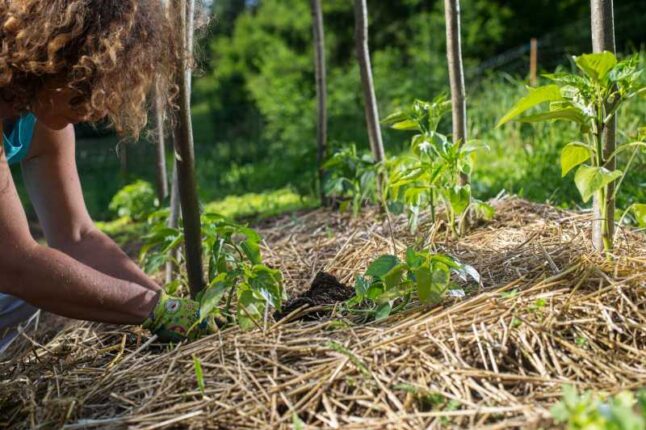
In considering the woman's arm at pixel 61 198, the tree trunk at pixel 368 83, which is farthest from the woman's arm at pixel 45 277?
the tree trunk at pixel 368 83

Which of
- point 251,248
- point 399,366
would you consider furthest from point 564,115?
point 251,248

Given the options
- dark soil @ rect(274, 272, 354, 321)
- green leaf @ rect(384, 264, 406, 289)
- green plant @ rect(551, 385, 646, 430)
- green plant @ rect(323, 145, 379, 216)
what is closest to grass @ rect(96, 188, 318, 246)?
green plant @ rect(323, 145, 379, 216)

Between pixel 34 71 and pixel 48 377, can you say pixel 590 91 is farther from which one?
pixel 48 377

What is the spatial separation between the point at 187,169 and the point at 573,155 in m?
1.09

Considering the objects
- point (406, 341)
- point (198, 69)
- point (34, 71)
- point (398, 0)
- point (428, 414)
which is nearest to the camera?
point (428, 414)

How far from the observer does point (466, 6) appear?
12.1 meters

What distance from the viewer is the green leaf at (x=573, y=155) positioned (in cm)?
194

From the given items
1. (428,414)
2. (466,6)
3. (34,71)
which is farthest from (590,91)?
(466,6)

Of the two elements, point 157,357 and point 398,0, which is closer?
point 157,357

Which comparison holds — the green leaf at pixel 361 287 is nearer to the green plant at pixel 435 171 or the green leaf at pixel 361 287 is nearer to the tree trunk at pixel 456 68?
the green plant at pixel 435 171

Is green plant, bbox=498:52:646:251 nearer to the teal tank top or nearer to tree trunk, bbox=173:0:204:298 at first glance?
tree trunk, bbox=173:0:204:298

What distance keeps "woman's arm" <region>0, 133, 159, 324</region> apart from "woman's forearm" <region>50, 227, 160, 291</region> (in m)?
0.25

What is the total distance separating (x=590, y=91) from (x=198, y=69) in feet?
3.92

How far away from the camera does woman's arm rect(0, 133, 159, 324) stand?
5.96 feet
